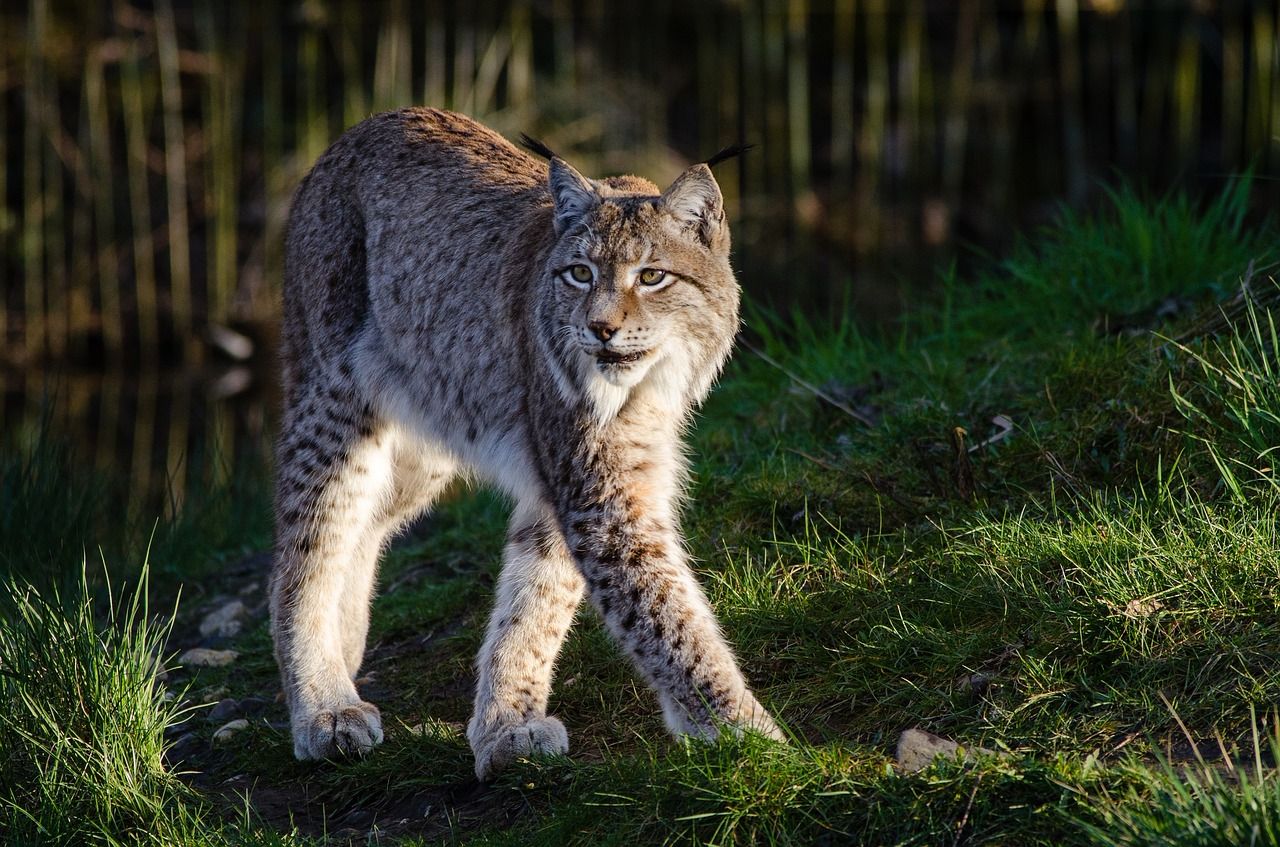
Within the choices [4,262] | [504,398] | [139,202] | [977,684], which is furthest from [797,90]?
[977,684]

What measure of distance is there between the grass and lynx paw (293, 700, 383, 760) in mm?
57

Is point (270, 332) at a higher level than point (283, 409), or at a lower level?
lower

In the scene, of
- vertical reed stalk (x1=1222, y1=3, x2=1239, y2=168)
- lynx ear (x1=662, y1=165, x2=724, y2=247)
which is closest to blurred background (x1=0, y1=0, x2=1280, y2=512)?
vertical reed stalk (x1=1222, y1=3, x2=1239, y2=168)

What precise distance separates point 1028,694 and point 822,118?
10.8m

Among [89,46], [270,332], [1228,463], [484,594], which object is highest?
[89,46]

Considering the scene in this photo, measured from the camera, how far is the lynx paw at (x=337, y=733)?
4.39 m

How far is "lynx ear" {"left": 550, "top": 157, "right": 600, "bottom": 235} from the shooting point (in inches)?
172

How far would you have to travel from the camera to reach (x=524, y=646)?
439 cm

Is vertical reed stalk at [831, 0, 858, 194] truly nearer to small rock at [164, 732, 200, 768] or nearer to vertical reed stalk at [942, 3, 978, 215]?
vertical reed stalk at [942, 3, 978, 215]

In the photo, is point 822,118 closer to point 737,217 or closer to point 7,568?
point 737,217

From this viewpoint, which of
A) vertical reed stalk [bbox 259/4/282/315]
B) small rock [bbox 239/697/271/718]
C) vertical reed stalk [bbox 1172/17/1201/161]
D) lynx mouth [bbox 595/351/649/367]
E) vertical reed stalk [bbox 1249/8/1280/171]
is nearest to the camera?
lynx mouth [bbox 595/351/649/367]

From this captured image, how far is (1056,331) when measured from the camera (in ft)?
19.7

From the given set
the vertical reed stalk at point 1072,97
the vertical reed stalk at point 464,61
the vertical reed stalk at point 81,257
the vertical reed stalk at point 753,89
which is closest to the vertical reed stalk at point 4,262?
the vertical reed stalk at point 81,257

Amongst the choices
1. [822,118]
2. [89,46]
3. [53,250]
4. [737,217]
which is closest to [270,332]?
[53,250]
